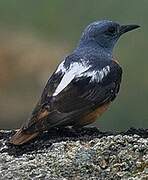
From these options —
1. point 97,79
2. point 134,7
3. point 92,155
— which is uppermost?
point 134,7

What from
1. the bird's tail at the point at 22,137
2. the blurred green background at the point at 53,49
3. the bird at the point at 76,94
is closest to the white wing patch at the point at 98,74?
the bird at the point at 76,94

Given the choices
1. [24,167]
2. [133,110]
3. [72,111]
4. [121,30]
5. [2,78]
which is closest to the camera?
[24,167]

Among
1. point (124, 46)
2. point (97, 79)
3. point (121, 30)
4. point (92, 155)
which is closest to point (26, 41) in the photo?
point (124, 46)

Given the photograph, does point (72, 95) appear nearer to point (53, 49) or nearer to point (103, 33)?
point (103, 33)

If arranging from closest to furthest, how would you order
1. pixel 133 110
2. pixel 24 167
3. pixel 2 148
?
pixel 24 167
pixel 2 148
pixel 133 110

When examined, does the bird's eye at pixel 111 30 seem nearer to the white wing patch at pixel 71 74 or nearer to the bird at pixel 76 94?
the bird at pixel 76 94

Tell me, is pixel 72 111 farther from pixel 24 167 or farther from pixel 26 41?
pixel 26 41

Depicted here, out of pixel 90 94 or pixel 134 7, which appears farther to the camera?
pixel 134 7
